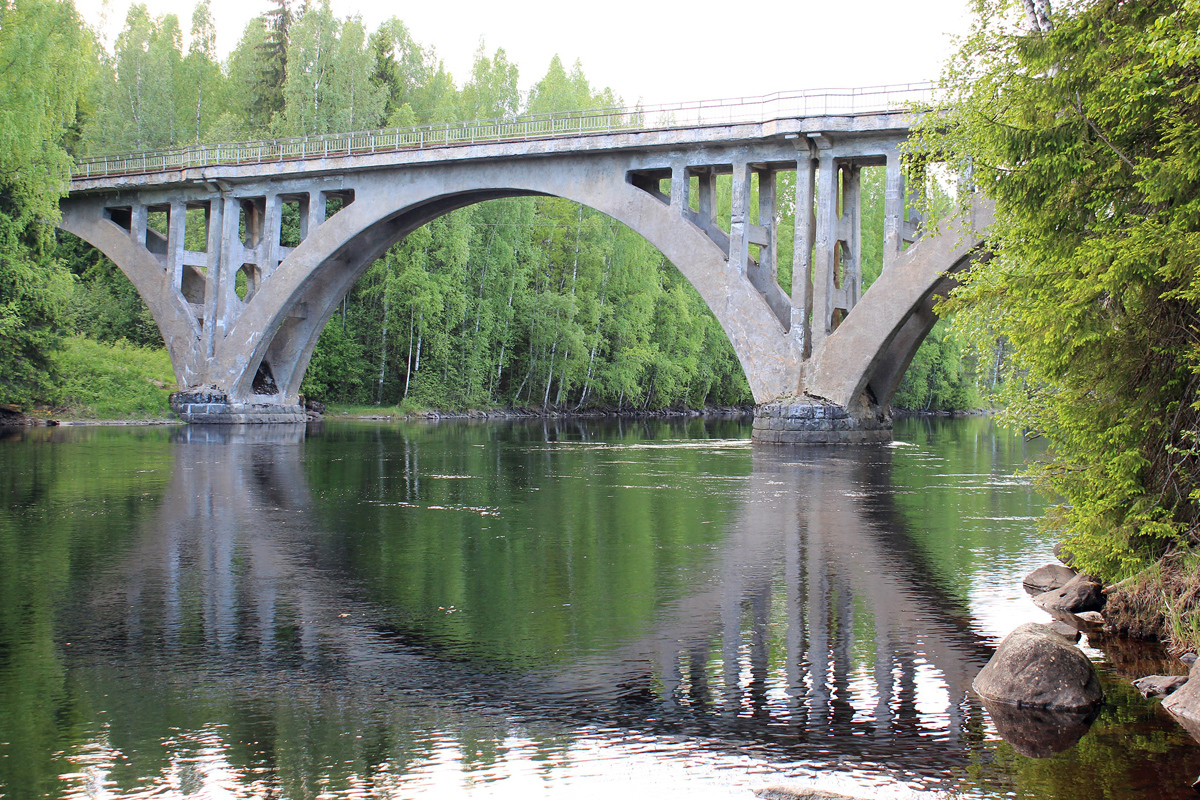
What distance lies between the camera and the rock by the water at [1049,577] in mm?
11656

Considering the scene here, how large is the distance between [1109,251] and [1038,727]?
12.7ft

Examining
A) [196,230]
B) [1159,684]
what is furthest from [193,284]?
[1159,684]

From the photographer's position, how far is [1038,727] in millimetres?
7285

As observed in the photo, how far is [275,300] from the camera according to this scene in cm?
4266

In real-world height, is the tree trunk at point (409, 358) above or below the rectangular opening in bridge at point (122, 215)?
below

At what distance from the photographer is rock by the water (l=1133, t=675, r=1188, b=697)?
794 cm

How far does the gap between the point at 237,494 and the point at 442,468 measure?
6.73 m

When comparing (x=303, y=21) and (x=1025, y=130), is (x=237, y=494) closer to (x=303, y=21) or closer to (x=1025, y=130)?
(x=1025, y=130)

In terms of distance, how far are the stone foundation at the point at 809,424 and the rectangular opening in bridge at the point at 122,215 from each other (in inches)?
1092

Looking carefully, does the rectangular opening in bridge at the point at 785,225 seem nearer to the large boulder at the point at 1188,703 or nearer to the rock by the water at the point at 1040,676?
the rock by the water at the point at 1040,676

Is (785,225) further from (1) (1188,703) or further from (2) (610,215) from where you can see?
(1) (1188,703)

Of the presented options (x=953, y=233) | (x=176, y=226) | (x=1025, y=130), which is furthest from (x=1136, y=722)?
(x=176, y=226)

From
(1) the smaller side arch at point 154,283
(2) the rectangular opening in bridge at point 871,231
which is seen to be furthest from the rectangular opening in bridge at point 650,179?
(2) the rectangular opening in bridge at point 871,231

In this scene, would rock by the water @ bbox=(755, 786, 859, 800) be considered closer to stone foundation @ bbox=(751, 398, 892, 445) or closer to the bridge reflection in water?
the bridge reflection in water
